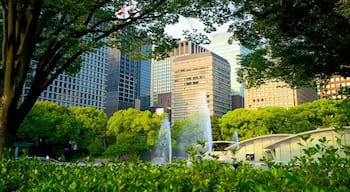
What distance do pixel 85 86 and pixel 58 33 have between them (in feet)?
280

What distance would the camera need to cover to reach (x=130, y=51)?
375 inches

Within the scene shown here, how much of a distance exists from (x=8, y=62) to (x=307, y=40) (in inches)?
311

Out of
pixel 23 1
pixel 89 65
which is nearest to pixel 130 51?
pixel 23 1

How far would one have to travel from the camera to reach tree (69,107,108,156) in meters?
39.4

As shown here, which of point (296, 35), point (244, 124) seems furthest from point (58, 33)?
point (244, 124)

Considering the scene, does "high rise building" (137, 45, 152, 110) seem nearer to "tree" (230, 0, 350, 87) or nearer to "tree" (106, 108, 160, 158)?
"tree" (106, 108, 160, 158)

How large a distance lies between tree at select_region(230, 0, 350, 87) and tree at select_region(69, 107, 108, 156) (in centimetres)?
3317

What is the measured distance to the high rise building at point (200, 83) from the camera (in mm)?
100000

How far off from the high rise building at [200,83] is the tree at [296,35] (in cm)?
8553

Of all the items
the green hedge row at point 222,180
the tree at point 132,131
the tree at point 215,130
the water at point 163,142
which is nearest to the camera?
the green hedge row at point 222,180

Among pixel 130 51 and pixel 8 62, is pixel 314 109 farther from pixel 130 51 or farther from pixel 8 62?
pixel 8 62

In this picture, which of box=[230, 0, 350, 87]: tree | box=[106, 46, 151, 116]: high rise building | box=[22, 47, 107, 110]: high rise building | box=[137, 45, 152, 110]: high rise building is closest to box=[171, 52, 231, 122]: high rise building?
box=[106, 46, 151, 116]: high rise building

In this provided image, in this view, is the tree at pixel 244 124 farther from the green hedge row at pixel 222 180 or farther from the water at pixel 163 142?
the green hedge row at pixel 222 180

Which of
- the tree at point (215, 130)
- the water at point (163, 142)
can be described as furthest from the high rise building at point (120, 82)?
the water at point (163, 142)
